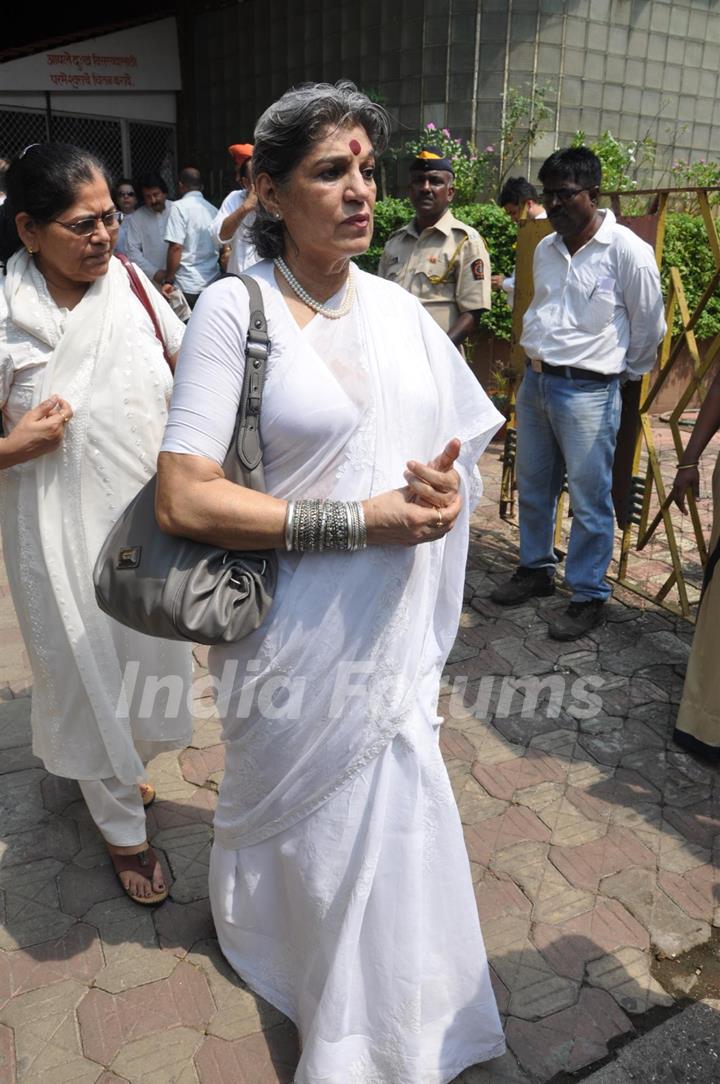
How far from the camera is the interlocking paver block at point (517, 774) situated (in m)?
3.25

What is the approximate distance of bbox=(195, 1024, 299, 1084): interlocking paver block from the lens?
2146 millimetres

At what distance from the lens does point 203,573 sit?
175 cm

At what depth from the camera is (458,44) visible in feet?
29.4

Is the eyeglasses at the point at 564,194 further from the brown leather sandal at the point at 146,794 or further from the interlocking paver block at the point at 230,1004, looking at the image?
the interlocking paver block at the point at 230,1004

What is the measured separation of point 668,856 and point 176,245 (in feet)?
22.3

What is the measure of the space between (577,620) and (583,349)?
130 centimetres

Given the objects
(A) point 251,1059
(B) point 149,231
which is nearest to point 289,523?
(A) point 251,1059

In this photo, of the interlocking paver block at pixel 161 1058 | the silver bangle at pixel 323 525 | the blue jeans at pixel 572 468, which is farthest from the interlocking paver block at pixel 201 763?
the blue jeans at pixel 572 468

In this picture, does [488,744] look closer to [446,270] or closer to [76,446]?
[76,446]

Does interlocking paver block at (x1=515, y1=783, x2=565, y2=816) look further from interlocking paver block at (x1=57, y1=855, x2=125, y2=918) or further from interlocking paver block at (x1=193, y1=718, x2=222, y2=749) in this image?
interlocking paver block at (x1=57, y1=855, x2=125, y2=918)

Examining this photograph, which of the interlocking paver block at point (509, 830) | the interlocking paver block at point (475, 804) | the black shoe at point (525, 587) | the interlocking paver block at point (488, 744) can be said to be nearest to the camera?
the interlocking paver block at point (509, 830)

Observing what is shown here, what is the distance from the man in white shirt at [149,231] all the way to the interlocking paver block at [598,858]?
7127 millimetres

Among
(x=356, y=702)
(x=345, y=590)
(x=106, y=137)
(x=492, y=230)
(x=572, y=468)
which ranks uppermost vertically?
(x=106, y=137)

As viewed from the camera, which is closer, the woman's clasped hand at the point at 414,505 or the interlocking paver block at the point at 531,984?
the woman's clasped hand at the point at 414,505
